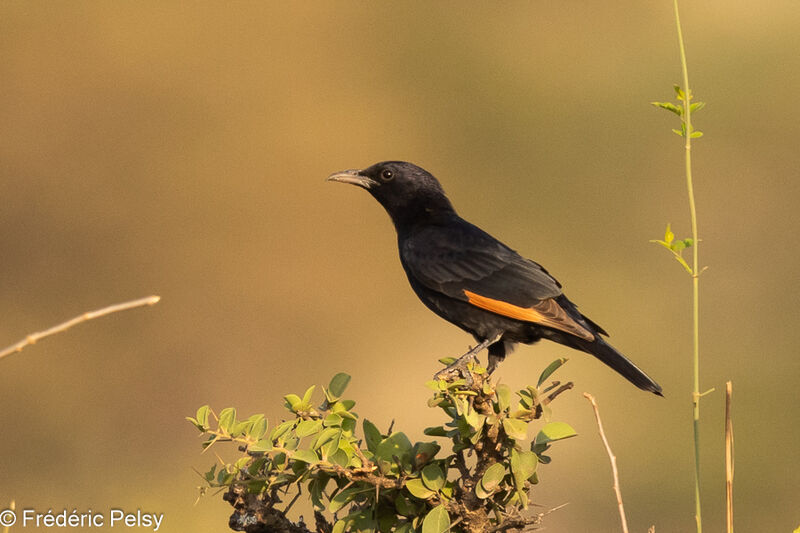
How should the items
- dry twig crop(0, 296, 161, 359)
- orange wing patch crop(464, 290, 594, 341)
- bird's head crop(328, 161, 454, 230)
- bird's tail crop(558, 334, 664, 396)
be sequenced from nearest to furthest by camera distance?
dry twig crop(0, 296, 161, 359) < bird's tail crop(558, 334, 664, 396) < orange wing patch crop(464, 290, 594, 341) < bird's head crop(328, 161, 454, 230)

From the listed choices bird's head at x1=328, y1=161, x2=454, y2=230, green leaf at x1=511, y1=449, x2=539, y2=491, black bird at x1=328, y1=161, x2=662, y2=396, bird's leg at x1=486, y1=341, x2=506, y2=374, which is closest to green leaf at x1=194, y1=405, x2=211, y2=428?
green leaf at x1=511, y1=449, x2=539, y2=491

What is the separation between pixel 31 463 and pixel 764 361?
572 centimetres

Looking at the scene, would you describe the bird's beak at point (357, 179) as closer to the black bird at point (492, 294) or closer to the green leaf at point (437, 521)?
the black bird at point (492, 294)

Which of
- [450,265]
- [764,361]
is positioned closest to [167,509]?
[450,265]

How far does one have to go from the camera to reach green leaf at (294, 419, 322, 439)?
2.57m

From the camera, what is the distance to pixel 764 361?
350 inches

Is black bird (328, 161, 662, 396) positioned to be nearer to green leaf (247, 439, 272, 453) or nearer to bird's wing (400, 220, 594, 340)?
bird's wing (400, 220, 594, 340)

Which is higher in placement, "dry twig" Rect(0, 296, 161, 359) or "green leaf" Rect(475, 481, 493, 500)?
"dry twig" Rect(0, 296, 161, 359)

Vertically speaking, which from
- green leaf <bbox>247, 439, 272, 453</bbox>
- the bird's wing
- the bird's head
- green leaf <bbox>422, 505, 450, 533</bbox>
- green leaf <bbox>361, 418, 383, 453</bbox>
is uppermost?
the bird's head

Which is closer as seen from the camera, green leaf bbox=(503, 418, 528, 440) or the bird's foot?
green leaf bbox=(503, 418, 528, 440)

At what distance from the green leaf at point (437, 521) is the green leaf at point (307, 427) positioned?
13.3 inches

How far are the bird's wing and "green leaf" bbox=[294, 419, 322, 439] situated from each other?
1.57 metres

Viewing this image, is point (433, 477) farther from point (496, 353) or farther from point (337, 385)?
point (496, 353)

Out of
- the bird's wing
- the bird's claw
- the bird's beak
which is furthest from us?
the bird's beak
